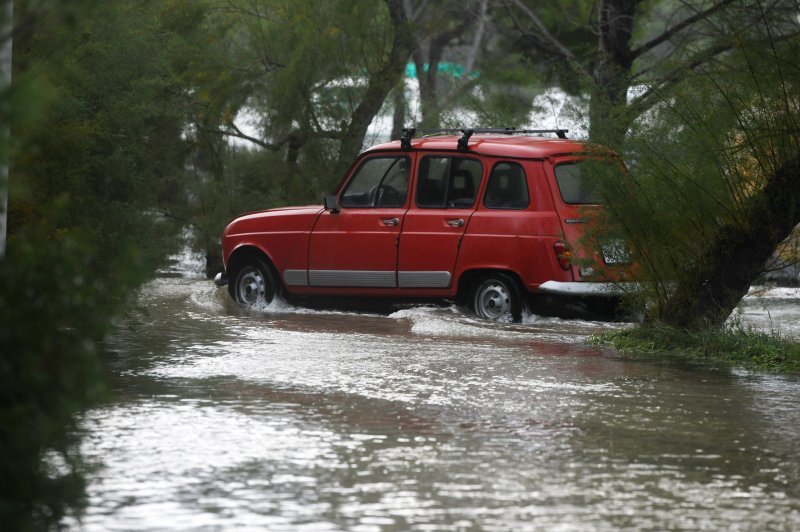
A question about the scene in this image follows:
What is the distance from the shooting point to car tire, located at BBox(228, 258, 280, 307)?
16.2 meters

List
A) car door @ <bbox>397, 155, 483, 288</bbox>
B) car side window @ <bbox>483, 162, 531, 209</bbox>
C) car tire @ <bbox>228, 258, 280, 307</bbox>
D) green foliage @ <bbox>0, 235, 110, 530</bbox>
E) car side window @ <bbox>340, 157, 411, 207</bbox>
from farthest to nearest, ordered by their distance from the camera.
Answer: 1. car tire @ <bbox>228, 258, 280, 307</bbox>
2. car side window @ <bbox>340, 157, 411, 207</bbox>
3. car door @ <bbox>397, 155, 483, 288</bbox>
4. car side window @ <bbox>483, 162, 531, 209</bbox>
5. green foliage @ <bbox>0, 235, 110, 530</bbox>

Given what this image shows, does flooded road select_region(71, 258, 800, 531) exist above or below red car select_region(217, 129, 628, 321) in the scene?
below

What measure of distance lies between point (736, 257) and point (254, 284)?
249 inches

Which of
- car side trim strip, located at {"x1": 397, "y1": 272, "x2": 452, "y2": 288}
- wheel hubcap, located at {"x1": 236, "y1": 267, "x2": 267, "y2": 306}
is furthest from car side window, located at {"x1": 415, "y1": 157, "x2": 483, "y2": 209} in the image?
wheel hubcap, located at {"x1": 236, "y1": 267, "x2": 267, "y2": 306}

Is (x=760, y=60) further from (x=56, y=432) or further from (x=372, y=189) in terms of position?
(x=56, y=432)

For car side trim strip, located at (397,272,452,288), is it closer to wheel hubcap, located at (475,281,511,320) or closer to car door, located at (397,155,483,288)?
car door, located at (397,155,483,288)

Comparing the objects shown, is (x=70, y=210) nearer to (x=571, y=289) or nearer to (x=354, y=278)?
(x=354, y=278)

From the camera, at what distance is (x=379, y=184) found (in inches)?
604

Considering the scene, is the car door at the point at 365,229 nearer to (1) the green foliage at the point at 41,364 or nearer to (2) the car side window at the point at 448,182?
(2) the car side window at the point at 448,182

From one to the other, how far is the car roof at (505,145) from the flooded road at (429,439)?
2.64m

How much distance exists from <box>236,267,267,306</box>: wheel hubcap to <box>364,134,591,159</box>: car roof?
201 centimetres

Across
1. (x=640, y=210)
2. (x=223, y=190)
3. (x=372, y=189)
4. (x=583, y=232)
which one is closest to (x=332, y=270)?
(x=372, y=189)

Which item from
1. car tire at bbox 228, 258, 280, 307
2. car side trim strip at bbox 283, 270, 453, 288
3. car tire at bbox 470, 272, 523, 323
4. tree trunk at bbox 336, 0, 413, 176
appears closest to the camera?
car tire at bbox 470, 272, 523, 323

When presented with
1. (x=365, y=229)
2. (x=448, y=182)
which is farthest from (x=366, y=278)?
(x=448, y=182)
